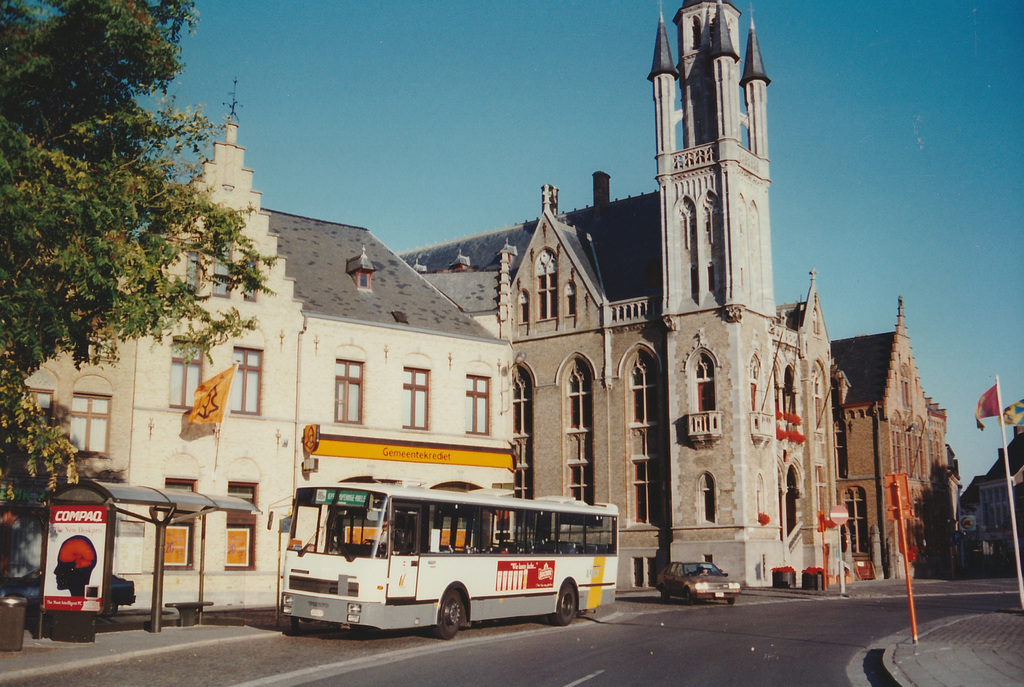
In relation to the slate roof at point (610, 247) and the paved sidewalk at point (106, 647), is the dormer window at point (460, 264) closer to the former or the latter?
A: the slate roof at point (610, 247)

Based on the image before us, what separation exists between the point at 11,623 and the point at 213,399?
1374cm

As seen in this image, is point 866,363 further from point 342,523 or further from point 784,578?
point 342,523

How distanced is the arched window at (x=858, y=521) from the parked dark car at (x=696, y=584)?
27.2m

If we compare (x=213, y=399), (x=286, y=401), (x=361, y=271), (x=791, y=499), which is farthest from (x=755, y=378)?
(x=213, y=399)

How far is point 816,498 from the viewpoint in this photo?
150ft

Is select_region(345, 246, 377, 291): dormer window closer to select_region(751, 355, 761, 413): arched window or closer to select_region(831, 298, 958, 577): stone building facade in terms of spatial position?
select_region(751, 355, 761, 413): arched window

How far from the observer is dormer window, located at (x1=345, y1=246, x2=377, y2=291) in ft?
121

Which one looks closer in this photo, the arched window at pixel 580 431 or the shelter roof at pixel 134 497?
the shelter roof at pixel 134 497

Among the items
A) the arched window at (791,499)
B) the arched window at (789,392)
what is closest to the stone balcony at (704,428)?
the arched window at (791,499)

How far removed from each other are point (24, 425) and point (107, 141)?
610cm

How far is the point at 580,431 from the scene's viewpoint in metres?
44.2

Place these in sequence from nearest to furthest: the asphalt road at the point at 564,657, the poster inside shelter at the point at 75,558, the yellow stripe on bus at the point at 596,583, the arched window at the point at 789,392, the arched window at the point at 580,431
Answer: the asphalt road at the point at 564,657 < the poster inside shelter at the point at 75,558 < the yellow stripe on bus at the point at 596,583 < the arched window at the point at 580,431 < the arched window at the point at 789,392

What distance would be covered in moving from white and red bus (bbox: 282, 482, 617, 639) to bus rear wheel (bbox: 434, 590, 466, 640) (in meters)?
0.02

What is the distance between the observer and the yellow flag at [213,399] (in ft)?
96.2
